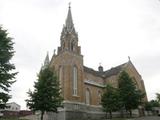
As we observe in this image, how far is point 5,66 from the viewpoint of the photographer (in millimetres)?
22500

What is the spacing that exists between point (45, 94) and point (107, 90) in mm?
14734

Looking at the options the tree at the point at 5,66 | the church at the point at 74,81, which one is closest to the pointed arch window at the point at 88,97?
the church at the point at 74,81

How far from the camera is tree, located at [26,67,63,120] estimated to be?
27875mm

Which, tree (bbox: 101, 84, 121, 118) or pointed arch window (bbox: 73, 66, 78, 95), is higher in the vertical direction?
pointed arch window (bbox: 73, 66, 78, 95)

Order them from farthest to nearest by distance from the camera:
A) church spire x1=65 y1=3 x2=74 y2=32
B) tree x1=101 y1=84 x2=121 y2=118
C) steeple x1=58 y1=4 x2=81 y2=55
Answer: church spire x1=65 y1=3 x2=74 y2=32 < steeple x1=58 y1=4 x2=81 y2=55 < tree x1=101 y1=84 x2=121 y2=118

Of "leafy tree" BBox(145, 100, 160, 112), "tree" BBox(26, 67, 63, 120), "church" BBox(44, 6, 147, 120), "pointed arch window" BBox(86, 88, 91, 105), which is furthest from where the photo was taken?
"leafy tree" BBox(145, 100, 160, 112)

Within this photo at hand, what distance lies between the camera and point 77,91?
132 ft

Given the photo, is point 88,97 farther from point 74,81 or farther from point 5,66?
point 5,66

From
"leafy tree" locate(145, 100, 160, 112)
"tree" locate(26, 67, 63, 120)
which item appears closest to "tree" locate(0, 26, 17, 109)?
"tree" locate(26, 67, 63, 120)

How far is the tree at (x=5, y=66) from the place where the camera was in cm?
2148

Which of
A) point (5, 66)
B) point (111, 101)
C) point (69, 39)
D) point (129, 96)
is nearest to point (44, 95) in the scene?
point (5, 66)

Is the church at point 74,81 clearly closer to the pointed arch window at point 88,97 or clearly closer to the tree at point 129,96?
the pointed arch window at point 88,97

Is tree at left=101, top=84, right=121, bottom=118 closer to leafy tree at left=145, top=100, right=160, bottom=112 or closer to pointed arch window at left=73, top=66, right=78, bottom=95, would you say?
pointed arch window at left=73, top=66, right=78, bottom=95

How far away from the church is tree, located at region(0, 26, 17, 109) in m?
16.1
